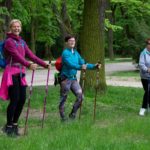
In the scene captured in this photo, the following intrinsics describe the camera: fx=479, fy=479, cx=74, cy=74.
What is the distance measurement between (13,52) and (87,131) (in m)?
1.90

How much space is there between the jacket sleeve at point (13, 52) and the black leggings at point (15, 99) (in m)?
0.33

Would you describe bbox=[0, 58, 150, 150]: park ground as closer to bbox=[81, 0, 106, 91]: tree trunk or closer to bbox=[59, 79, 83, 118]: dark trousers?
bbox=[59, 79, 83, 118]: dark trousers

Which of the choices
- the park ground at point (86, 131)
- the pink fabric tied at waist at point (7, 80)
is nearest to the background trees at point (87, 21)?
the park ground at point (86, 131)

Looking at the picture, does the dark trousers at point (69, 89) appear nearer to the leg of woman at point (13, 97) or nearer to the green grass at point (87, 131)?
the green grass at point (87, 131)

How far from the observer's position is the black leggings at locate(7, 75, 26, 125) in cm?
828

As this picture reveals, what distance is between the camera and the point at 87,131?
27.8 feet

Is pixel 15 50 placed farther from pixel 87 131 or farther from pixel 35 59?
pixel 87 131

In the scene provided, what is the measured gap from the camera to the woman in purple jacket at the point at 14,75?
8.22 meters

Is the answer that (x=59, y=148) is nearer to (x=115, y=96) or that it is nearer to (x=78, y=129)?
(x=78, y=129)

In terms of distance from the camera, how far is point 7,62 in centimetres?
839

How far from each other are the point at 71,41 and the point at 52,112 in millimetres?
2872

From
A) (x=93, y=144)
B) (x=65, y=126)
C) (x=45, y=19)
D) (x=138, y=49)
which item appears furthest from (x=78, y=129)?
(x=45, y=19)

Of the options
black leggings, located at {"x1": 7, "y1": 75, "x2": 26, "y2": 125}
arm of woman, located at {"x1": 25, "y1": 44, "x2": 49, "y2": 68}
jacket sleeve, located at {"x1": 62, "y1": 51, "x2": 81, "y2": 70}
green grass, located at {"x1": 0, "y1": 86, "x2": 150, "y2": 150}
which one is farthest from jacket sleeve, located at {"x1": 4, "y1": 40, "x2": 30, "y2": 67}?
jacket sleeve, located at {"x1": 62, "y1": 51, "x2": 81, "y2": 70}

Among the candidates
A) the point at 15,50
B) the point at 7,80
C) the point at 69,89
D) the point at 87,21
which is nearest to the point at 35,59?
the point at 15,50
